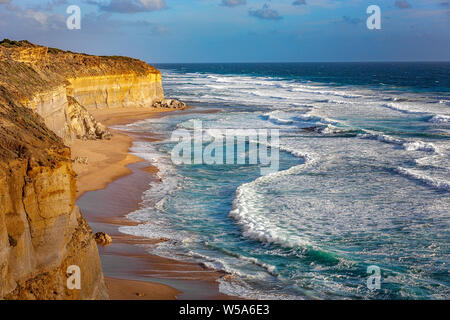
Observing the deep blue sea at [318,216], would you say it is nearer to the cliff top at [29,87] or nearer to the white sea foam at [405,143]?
the white sea foam at [405,143]

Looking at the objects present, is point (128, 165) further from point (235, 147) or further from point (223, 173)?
point (235, 147)

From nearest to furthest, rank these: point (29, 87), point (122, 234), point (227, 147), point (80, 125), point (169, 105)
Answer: point (122, 234), point (29, 87), point (80, 125), point (227, 147), point (169, 105)

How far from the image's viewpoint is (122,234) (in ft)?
49.5

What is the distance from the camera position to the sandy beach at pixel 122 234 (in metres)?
11.4

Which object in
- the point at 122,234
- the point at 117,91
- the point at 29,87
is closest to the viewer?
the point at 122,234

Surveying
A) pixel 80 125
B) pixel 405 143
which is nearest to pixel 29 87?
pixel 80 125

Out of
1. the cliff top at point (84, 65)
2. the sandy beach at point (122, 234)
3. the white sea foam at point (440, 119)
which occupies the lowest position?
the sandy beach at point (122, 234)

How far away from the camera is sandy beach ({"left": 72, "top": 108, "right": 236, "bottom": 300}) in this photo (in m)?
11.4

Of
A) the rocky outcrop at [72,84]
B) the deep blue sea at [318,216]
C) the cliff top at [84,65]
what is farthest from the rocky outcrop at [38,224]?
the cliff top at [84,65]

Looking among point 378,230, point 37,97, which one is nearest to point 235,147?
point 37,97

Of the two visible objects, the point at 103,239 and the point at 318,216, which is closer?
the point at 103,239

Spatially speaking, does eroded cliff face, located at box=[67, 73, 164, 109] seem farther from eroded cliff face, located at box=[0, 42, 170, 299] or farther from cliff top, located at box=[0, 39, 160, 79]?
eroded cliff face, located at box=[0, 42, 170, 299]

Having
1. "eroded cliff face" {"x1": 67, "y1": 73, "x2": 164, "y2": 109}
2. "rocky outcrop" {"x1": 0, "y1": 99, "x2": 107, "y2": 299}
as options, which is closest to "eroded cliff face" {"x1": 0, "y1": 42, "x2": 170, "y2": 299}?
"rocky outcrop" {"x1": 0, "y1": 99, "x2": 107, "y2": 299}

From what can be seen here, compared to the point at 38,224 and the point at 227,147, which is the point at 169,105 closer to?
the point at 227,147
